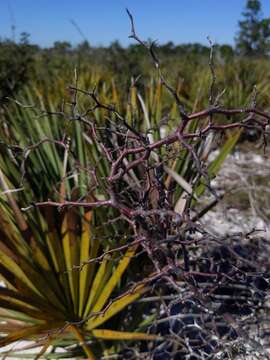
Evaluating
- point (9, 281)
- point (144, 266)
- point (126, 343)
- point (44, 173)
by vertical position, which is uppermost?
point (44, 173)

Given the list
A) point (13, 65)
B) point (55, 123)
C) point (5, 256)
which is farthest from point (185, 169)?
point (13, 65)

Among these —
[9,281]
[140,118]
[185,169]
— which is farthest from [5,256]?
[140,118]

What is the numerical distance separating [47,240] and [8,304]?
291 mm

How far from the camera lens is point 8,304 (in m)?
1.86

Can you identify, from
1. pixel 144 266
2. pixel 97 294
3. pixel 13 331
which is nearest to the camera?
pixel 13 331

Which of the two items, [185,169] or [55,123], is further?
[55,123]

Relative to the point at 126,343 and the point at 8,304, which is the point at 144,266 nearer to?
the point at 126,343

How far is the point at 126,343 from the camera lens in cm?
203

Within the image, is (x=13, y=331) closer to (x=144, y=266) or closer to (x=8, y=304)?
(x=8, y=304)

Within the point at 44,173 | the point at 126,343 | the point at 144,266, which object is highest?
the point at 44,173

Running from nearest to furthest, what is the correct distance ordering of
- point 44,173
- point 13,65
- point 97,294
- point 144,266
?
point 97,294
point 144,266
point 44,173
point 13,65

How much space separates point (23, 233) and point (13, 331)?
360 mm

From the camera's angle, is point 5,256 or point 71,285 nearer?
point 5,256

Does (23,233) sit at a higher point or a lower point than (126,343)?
higher
